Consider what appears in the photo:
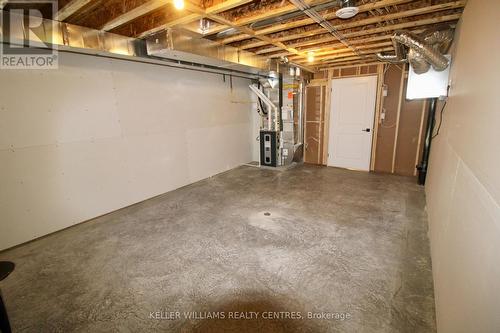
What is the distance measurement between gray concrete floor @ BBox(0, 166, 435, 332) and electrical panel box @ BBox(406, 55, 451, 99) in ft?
5.25

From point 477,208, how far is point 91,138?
3.90 metres

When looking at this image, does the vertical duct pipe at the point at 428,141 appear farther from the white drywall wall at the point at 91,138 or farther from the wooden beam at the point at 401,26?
the white drywall wall at the point at 91,138

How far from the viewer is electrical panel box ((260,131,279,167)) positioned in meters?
5.55

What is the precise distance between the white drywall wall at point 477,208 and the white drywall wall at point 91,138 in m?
3.87

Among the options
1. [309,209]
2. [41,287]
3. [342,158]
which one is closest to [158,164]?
[41,287]

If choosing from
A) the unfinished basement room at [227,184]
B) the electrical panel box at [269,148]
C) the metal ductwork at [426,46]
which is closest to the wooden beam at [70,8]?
the unfinished basement room at [227,184]

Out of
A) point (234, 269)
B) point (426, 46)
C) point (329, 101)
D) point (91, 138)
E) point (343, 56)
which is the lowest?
point (234, 269)

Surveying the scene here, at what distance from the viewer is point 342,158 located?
18.4 ft

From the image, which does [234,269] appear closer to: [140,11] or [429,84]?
[140,11]

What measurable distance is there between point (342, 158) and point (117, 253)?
4996mm

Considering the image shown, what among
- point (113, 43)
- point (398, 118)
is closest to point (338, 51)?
point (398, 118)

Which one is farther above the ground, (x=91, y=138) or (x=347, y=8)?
(x=347, y=8)

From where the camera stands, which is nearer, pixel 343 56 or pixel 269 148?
pixel 343 56

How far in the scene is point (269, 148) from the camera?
18.6 feet
